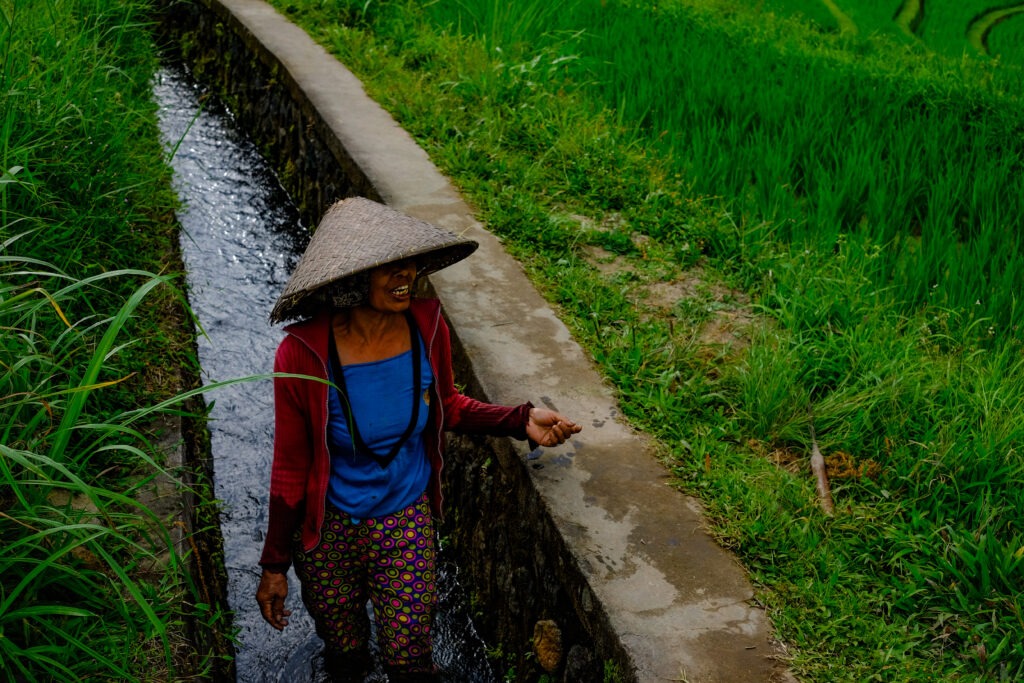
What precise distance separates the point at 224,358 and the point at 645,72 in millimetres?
2950

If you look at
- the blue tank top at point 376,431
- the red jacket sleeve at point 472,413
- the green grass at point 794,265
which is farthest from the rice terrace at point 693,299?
the red jacket sleeve at point 472,413

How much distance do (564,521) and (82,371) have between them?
1.60 meters

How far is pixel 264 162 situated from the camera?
20.2 ft

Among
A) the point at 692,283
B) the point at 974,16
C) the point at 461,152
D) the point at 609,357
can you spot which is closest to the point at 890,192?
the point at 692,283

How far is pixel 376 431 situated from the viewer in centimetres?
227

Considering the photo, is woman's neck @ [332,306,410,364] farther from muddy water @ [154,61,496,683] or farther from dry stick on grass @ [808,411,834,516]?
dry stick on grass @ [808,411,834,516]

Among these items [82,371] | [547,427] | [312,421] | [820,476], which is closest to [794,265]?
[820,476]

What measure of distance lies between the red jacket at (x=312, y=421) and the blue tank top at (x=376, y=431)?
45mm

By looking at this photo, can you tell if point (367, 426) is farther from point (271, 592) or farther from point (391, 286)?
point (271, 592)

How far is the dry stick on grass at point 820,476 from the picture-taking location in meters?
2.61

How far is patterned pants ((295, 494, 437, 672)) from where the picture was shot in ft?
7.63

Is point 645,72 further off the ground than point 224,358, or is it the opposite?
point 645,72

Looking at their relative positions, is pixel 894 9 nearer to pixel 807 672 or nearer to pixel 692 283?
pixel 692 283

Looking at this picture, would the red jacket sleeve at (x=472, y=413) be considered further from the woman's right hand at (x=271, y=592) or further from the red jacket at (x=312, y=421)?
the woman's right hand at (x=271, y=592)
